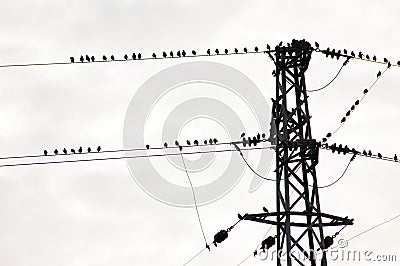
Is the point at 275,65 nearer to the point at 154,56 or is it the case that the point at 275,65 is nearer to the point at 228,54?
the point at 228,54

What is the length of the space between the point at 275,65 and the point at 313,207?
4.51m

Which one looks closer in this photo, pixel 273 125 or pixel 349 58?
pixel 273 125

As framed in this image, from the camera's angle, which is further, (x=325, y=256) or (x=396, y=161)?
(x=396, y=161)

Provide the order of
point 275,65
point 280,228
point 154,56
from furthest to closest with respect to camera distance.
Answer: point 154,56 → point 275,65 → point 280,228

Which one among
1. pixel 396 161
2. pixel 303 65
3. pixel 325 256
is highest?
pixel 303 65

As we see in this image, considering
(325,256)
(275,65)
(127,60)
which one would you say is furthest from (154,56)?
(325,256)

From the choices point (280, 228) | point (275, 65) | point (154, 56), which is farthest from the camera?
point (154, 56)

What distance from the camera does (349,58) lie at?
28766 mm

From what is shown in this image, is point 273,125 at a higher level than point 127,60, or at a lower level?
lower

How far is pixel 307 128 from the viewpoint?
2575 centimetres

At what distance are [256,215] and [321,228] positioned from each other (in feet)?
6.27

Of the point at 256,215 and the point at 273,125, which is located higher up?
the point at 273,125

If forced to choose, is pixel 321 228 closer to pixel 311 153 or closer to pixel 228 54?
pixel 311 153

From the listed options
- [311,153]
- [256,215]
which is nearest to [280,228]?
[256,215]
